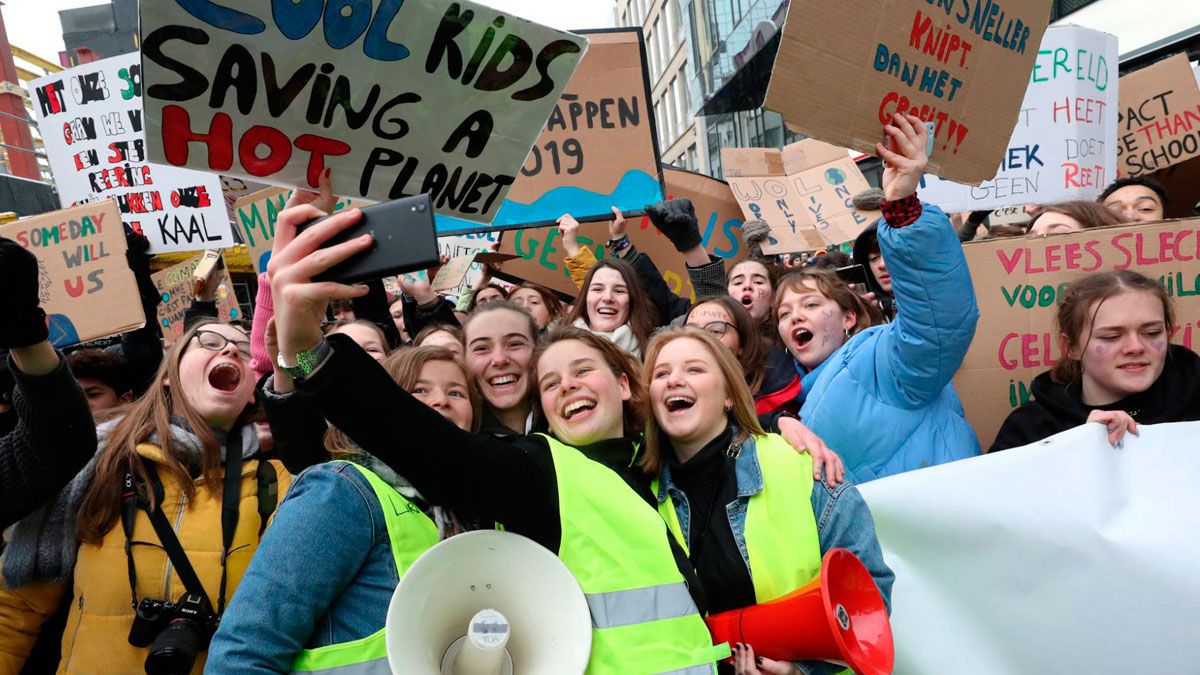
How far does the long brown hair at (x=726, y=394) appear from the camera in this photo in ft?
6.57

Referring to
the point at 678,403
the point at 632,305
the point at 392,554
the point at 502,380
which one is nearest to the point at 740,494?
the point at 678,403

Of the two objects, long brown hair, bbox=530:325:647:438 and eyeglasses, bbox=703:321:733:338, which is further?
eyeglasses, bbox=703:321:733:338

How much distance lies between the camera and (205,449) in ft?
7.17

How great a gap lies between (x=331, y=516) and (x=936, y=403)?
180cm

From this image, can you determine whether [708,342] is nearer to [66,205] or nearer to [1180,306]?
[1180,306]

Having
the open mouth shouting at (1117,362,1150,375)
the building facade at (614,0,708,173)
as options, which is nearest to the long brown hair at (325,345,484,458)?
the open mouth shouting at (1117,362,1150,375)

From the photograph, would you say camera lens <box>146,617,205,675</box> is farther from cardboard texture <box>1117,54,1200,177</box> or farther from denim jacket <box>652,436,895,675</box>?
cardboard texture <box>1117,54,1200,177</box>

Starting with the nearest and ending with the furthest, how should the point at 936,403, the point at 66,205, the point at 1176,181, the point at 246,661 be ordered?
the point at 246,661 → the point at 936,403 → the point at 66,205 → the point at 1176,181

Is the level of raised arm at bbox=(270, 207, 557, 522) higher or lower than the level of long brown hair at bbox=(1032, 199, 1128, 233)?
lower

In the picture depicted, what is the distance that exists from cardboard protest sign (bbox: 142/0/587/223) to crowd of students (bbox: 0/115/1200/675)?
0.35 m

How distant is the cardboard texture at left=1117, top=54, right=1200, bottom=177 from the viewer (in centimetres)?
442

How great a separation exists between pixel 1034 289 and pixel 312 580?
2.62 metres

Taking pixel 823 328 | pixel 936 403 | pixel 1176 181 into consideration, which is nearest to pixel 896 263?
pixel 936 403

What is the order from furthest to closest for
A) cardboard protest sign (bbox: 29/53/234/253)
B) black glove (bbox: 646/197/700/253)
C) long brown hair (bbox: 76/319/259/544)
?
cardboard protest sign (bbox: 29/53/234/253)
black glove (bbox: 646/197/700/253)
long brown hair (bbox: 76/319/259/544)
